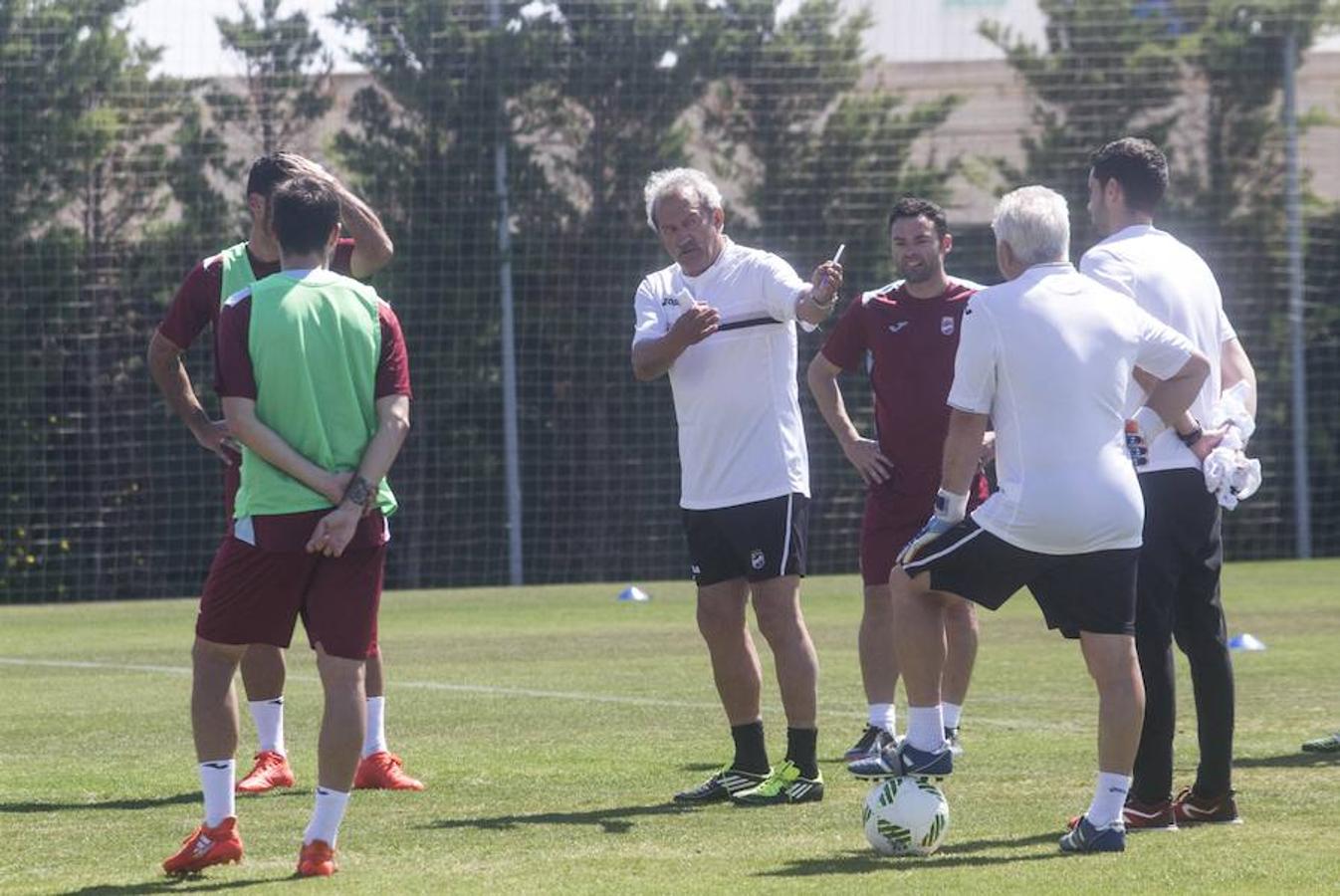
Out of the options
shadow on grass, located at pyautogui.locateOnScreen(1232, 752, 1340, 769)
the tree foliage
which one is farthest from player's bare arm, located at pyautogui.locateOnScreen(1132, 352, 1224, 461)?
the tree foliage

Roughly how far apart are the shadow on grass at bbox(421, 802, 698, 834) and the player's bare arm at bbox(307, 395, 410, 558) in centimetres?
127

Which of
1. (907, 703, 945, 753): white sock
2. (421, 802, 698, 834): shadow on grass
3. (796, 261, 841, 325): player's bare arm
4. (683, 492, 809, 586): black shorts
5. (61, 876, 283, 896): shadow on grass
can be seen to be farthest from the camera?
(683, 492, 809, 586): black shorts

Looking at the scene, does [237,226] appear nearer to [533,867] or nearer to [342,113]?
[342,113]

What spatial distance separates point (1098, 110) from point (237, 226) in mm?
8599

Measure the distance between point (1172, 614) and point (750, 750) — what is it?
1.58 m

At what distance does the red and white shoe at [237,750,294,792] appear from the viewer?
7.39 metres

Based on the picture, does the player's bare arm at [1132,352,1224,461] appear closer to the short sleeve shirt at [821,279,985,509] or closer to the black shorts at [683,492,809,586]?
the black shorts at [683,492,809,586]

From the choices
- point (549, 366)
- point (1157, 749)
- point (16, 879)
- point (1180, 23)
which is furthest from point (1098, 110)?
point (16, 879)

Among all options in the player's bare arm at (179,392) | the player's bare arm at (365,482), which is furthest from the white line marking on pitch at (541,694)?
the player's bare arm at (365,482)

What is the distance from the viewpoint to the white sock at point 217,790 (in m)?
5.71

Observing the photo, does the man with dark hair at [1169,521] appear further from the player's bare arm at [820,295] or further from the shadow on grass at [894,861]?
the player's bare arm at [820,295]

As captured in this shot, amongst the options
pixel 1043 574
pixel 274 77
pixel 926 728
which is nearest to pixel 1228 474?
pixel 1043 574

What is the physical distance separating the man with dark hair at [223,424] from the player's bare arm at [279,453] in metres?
1.63

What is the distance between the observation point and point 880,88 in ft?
72.4
